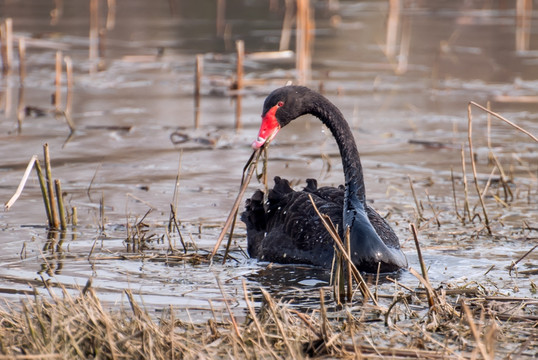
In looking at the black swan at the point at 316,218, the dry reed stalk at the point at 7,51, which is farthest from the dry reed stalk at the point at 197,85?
the black swan at the point at 316,218

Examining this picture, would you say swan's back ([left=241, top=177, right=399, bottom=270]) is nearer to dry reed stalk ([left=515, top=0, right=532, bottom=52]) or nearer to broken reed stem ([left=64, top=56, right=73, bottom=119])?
broken reed stem ([left=64, top=56, right=73, bottom=119])

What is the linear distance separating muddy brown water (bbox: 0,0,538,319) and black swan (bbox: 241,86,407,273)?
0.14 metres

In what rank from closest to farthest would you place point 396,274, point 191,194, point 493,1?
point 396,274, point 191,194, point 493,1

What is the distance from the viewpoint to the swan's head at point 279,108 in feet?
19.1

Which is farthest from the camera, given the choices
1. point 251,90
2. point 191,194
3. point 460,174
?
point 251,90

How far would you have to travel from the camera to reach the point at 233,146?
32.7 feet

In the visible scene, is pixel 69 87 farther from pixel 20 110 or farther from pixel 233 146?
pixel 233 146

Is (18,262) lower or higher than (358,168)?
lower

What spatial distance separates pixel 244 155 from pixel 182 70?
5855 millimetres

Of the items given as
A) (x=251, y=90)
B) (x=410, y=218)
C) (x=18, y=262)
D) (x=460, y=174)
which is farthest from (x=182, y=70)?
(x=18, y=262)

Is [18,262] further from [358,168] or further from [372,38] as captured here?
[372,38]

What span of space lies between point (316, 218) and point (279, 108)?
2.58 feet

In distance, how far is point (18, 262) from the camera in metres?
5.82

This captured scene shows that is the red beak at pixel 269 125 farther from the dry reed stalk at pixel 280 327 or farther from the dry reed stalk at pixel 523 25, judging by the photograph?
the dry reed stalk at pixel 523 25
